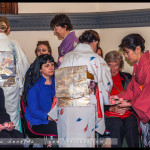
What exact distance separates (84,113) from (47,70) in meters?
0.85

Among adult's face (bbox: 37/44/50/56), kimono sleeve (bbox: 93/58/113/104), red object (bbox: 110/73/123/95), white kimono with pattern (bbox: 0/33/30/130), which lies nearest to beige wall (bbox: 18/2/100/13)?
adult's face (bbox: 37/44/50/56)

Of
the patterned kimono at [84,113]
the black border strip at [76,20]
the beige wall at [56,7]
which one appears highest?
the beige wall at [56,7]

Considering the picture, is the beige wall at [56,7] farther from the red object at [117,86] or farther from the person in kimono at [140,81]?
the person in kimono at [140,81]

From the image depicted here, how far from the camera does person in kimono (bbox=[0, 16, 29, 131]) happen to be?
12.9 ft

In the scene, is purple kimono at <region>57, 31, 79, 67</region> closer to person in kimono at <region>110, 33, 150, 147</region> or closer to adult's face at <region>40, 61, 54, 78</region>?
adult's face at <region>40, 61, 54, 78</region>

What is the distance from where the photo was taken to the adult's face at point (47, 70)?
3.83 m

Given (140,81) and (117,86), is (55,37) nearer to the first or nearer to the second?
(117,86)

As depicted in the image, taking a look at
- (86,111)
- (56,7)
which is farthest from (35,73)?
(56,7)

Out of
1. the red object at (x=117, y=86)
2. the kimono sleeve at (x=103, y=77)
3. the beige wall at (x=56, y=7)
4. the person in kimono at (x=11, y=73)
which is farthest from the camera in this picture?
the beige wall at (x=56, y=7)

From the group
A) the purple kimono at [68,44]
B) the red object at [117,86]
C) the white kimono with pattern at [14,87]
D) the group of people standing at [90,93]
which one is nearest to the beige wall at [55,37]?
the red object at [117,86]

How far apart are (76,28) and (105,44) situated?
49cm

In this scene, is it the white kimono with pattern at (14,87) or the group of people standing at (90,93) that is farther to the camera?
the white kimono with pattern at (14,87)

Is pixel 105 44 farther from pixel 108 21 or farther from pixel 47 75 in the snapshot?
pixel 47 75

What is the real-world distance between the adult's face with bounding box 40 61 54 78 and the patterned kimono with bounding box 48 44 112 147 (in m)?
0.53
